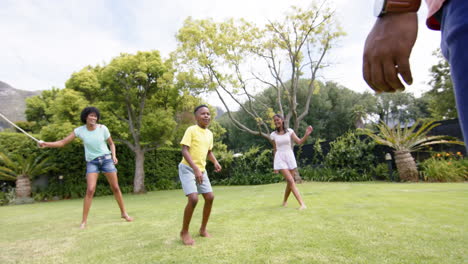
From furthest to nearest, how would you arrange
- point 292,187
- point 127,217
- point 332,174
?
1. point 332,174
2. point 292,187
3. point 127,217

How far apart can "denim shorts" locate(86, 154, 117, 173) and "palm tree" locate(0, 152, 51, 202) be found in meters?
9.50

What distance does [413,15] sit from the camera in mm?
1019

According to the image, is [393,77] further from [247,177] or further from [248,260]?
[247,177]

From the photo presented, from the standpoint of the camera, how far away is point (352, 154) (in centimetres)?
1153

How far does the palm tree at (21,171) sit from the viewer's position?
37.3 feet

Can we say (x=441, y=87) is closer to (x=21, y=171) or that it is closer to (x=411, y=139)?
(x=411, y=139)

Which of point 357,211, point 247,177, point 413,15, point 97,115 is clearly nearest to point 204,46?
point 247,177

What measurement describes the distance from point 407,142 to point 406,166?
1.07 m

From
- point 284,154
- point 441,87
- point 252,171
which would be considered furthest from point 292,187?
point 441,87

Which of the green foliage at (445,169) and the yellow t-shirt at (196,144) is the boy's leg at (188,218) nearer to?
the yellow t-shirt at (196,144)

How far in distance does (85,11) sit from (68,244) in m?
6.82

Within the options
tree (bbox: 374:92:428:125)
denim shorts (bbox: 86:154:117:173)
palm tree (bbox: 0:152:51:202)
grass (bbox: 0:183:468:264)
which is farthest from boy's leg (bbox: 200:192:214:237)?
tree (bbox: 374:92:428:125)

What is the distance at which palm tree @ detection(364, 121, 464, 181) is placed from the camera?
962 cm

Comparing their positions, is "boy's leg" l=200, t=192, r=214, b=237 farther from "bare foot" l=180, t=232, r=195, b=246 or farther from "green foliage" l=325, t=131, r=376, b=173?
"green foliage" l=325, t=131, r=376, b=173
